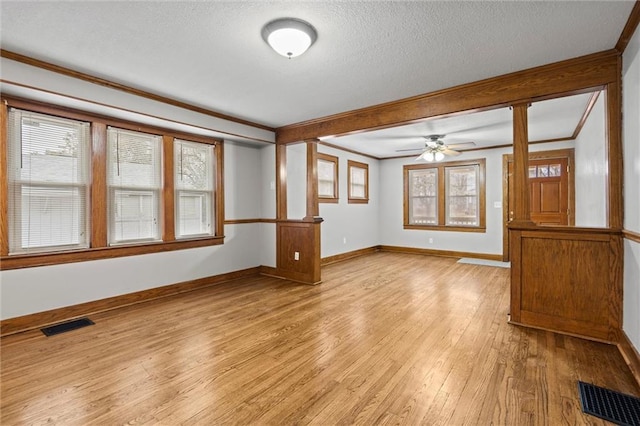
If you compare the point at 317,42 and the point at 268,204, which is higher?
the point at 317,42

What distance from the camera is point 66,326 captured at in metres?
3.13

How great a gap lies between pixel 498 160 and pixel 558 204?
1.37 meters

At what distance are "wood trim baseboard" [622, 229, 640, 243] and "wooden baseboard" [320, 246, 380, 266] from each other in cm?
441

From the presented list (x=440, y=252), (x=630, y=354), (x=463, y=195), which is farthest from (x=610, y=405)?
(x=463, y=195)

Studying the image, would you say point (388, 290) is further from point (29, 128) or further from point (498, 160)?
point (29, 128)

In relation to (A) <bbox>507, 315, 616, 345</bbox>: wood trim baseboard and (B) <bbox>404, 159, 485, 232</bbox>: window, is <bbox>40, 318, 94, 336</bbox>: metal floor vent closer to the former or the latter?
(A) <bbox>507, 315, 616, 345</bbox>: wood trim baseboard

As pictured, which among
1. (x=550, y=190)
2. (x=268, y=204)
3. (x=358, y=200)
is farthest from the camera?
(x=358, y=200)

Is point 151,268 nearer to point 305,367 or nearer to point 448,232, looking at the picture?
point 305,367

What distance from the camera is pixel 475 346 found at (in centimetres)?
264

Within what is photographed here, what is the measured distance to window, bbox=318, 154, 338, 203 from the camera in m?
6.22

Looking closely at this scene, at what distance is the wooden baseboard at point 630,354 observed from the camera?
2.15m

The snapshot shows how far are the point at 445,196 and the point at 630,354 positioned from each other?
516 cm

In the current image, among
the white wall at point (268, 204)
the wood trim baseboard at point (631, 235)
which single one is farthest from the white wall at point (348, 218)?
the wood trim baseboard at point (631, 235)

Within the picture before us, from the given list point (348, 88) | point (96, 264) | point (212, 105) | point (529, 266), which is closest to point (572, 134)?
point (529, 266)
